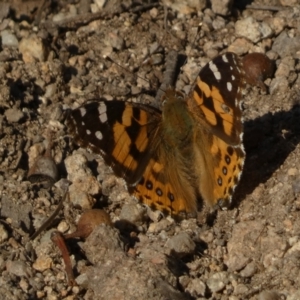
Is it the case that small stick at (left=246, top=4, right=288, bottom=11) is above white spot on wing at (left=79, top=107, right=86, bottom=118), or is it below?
above

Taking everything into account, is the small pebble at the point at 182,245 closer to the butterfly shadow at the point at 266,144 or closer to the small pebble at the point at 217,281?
the small pebble at the point at 217,281

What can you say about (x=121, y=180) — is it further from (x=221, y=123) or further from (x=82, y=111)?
(x=221, y=123)

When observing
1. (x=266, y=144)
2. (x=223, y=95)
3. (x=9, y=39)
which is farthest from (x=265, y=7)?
(x=9, y=39)

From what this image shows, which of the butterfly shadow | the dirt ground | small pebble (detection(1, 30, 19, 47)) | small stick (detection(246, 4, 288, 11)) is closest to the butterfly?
the dirt ground

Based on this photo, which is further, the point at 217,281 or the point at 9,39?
the point at 9,39

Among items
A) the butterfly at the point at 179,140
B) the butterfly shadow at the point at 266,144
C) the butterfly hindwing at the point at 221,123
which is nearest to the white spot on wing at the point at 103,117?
the butterfly at the point at 179,140

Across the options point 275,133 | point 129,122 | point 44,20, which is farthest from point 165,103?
point 44,20

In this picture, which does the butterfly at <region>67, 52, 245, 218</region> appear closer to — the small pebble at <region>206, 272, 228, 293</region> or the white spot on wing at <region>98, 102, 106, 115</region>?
the white spot on wing at <region>98, 102, 106, 115</region>

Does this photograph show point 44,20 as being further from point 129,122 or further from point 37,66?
point 129,122
